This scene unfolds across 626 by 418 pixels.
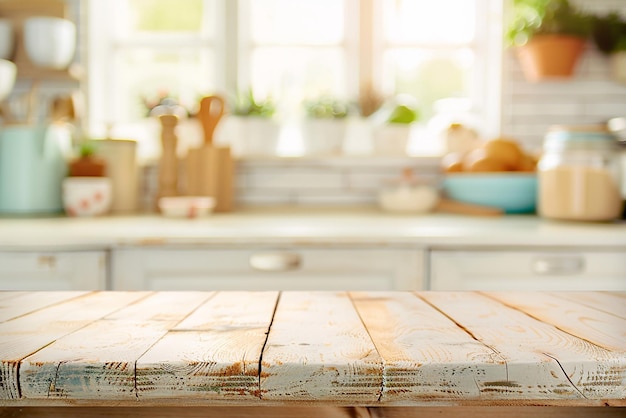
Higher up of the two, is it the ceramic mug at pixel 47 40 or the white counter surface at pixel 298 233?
the ceramic mug at pixel 47 40

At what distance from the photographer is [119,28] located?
2.52 meters

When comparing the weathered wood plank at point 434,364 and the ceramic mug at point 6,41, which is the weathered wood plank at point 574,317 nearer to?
the weathered wood plank at point 434,364

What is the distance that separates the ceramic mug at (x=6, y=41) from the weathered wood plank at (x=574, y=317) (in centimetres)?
203

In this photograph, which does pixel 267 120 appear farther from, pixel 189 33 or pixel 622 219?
pixel 622 219

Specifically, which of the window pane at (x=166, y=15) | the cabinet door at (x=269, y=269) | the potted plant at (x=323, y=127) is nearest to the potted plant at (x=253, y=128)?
the potted plant at (x=323, y=127)

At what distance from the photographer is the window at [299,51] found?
2.46 meters

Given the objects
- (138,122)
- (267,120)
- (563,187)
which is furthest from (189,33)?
(563,187)

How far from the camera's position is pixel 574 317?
1.97 ft

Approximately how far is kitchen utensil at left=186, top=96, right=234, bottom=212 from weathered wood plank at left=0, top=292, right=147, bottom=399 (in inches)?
49.3

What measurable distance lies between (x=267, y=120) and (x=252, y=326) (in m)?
1.73

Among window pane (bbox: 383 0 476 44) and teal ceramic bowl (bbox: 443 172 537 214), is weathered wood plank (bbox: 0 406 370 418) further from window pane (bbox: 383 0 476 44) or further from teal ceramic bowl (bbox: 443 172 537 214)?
window pane (bbox: 383 0 476 44)

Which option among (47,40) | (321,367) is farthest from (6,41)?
(321,367)

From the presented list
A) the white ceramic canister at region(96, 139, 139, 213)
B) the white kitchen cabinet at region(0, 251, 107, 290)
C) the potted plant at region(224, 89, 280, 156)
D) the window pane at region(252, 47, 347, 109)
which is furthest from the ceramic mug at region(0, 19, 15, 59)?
the white kitchen cabinet at region(0, 251, 107, 290)

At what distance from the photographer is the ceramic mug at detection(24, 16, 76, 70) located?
78.8 inches
